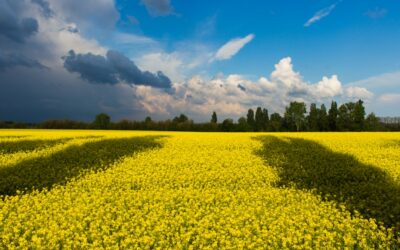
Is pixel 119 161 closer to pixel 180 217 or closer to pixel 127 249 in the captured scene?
pixel 180 217

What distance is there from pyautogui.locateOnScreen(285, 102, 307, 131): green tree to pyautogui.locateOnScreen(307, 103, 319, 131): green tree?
4163 mm

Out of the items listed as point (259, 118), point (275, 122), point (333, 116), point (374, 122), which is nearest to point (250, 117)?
point (259, 118)

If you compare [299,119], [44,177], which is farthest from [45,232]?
[299,119]

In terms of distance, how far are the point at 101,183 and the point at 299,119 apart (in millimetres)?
111487

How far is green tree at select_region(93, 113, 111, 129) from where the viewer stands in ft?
288

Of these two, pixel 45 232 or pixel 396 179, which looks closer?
pixel 45 232

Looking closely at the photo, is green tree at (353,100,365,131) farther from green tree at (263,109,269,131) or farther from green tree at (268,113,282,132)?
green tree at (263,109,269,131)

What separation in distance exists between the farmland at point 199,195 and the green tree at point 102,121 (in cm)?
5561

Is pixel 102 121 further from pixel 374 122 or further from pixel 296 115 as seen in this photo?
pixel 374 122

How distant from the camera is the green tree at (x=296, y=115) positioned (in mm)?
123000

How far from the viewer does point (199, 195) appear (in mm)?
16484

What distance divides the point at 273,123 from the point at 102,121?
61552 mm

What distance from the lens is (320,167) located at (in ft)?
78.0

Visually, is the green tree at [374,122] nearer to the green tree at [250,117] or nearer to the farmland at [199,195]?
the green tree at [250,117]
